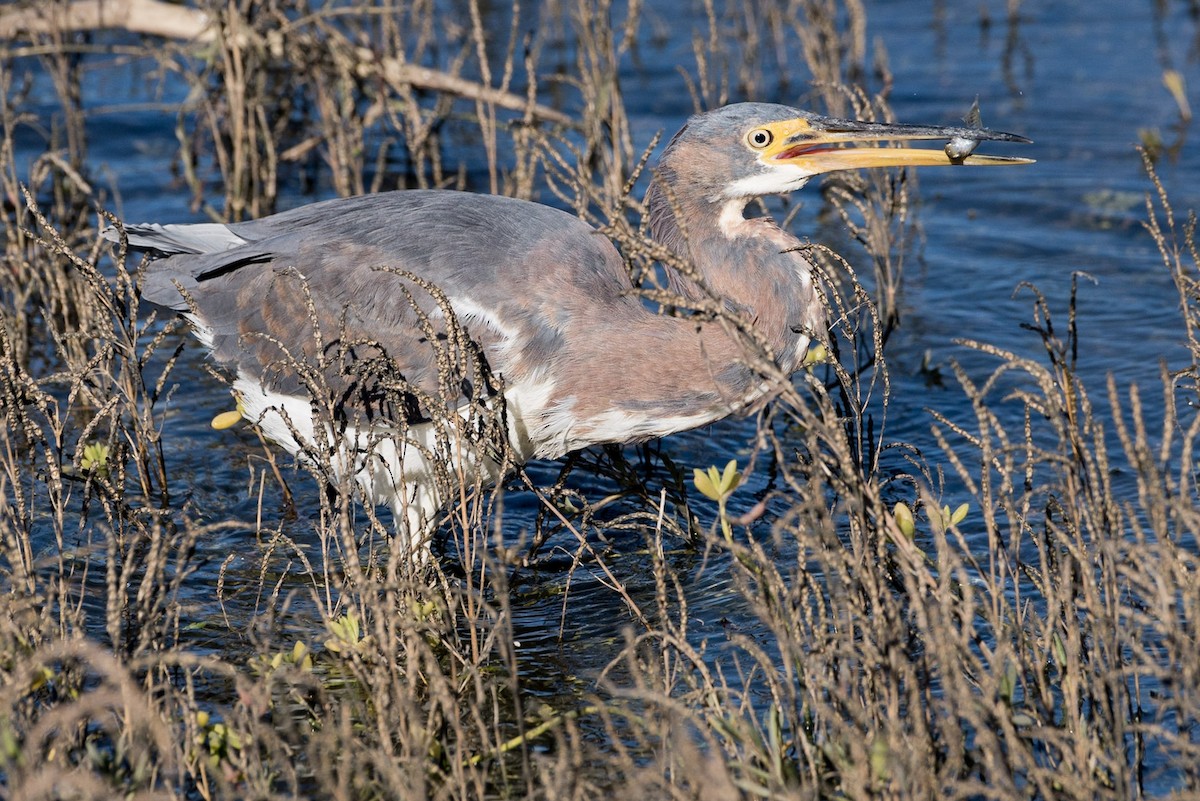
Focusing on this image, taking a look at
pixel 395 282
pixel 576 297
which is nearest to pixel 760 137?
pixel 576 297

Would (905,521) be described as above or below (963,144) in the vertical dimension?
below

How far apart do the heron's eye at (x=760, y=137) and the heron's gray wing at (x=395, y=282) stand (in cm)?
59

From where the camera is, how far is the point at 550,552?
5.08 m

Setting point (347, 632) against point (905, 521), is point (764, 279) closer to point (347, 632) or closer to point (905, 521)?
point (905, 521)

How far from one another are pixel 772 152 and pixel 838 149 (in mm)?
205

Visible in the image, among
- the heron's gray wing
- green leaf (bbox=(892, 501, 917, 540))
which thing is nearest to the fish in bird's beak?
the heron's gray wing

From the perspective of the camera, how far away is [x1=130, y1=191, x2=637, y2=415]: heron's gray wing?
14.5ft

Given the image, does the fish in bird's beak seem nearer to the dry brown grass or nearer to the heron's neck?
the heron's neck

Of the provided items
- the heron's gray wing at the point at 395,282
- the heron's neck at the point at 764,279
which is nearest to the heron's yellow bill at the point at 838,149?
the heron's neck at the point at 764,279

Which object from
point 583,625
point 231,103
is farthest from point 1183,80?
point 583,625

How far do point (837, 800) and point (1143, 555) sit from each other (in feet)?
2.71

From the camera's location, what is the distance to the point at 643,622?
4227 mm

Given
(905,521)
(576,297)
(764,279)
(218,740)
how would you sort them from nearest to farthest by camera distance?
(218,740), (905,521), (764,279), (576,297)

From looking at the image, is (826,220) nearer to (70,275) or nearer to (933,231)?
(933,231)
